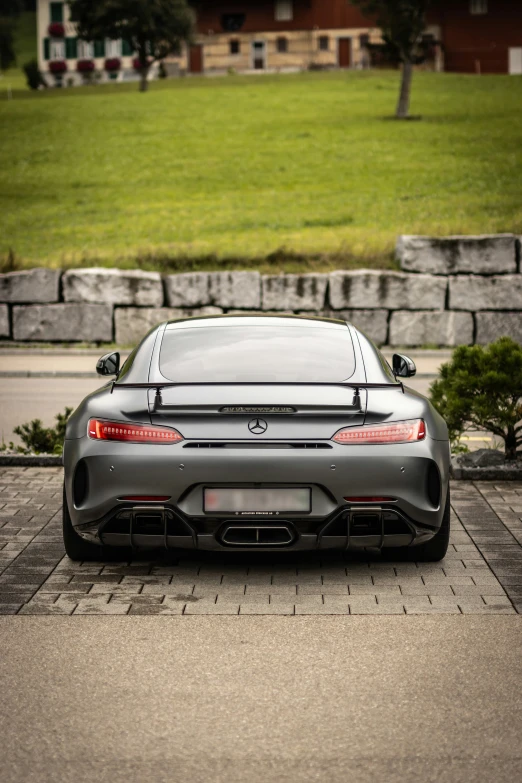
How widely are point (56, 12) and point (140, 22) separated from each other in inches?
1135

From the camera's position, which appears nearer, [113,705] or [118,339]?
[113,705]

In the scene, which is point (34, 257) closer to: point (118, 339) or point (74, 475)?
point (118, 339)

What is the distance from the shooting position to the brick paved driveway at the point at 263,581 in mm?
5848

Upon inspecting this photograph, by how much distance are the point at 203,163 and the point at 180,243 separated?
40.3 ft

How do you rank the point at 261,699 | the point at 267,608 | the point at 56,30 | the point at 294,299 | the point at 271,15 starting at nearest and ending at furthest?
the point at 261,699
the point at 267,608
the point at 294,299
the point at 271,15
the point at 56,30

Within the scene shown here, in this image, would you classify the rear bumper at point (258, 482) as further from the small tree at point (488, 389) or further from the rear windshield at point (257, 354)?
the small tree at point (488, 389)

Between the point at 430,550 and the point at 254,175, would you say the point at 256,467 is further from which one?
the point at 254,175

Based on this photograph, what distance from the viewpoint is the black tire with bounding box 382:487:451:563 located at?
6.55m

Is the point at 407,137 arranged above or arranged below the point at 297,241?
above

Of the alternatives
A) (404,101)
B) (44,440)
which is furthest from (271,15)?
(44,440)

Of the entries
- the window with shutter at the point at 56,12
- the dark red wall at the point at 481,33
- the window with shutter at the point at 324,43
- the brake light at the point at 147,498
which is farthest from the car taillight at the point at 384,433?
the window with shutter at the point at 56,12

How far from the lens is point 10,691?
4.62 m

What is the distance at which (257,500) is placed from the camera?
239 inches

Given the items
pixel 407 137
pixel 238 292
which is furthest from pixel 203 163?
pixel 238 292
